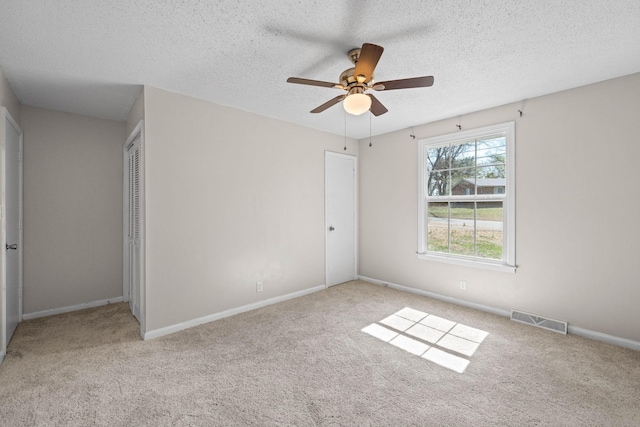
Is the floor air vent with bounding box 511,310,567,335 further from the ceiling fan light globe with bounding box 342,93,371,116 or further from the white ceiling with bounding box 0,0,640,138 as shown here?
the ceiling fan light globe with bounding box 342,93,371,116

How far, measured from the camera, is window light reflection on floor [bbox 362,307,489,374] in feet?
8.06

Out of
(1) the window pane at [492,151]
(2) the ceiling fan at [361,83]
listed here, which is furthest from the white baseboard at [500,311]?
(2) the ceiling fan at [361,83]

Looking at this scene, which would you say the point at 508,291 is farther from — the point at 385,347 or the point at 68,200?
the point at 68,200

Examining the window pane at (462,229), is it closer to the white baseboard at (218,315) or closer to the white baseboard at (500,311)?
the white baseboard at (500,311)

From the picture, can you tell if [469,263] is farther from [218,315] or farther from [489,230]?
[218,315]

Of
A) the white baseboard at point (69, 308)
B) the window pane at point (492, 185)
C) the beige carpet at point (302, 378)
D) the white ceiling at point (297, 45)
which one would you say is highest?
the white ceiling at point (297, 45)

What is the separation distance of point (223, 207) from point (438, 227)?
9.55 feet

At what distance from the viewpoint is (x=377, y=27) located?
6.23 feet

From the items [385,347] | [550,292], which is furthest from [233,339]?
[550,292]

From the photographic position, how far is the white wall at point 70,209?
129 inches

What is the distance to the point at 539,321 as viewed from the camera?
9.88 feet

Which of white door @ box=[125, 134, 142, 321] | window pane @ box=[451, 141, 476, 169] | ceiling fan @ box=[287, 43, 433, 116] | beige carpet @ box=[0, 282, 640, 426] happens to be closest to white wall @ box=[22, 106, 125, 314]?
white door @ box=[125, 134, 142, 321]

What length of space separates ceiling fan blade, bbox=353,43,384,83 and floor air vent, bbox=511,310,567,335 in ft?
9.99

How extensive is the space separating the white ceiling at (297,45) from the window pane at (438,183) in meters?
1.10
